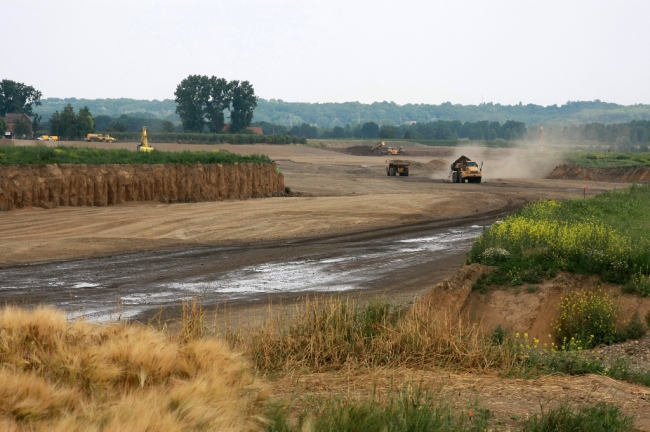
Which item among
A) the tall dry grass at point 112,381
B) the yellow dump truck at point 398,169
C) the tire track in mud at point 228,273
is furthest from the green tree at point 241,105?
the tall dry grass at point 112,381

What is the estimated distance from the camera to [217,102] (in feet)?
443

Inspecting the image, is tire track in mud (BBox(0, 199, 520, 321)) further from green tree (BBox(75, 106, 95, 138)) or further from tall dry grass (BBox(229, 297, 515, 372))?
green tree (BBox(75, 106, 95, 138))

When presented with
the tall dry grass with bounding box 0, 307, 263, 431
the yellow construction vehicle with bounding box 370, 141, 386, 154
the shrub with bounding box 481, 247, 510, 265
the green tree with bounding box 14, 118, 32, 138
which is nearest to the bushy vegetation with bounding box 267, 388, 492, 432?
the tall dry grass with bounding box 0, 307, 263, 431

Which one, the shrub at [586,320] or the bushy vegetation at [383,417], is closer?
the bushy vegetation at [383,417]

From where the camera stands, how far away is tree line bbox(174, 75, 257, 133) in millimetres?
134000

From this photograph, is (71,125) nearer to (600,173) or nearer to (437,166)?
(437,166)

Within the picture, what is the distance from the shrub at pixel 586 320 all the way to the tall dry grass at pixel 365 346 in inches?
156

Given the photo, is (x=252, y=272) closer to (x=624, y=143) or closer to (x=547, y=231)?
(x=547, y=231)

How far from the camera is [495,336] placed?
1145cm

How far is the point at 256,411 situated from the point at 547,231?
12.9 metres

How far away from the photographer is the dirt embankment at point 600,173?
62.0 m

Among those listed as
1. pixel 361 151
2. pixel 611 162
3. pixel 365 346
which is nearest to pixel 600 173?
pixel 611 162

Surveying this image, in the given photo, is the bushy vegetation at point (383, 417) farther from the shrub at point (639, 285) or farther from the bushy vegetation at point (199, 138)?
the bushy vegetation at point (199, 138)

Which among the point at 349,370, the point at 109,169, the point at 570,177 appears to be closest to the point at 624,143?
the point at 570,177
